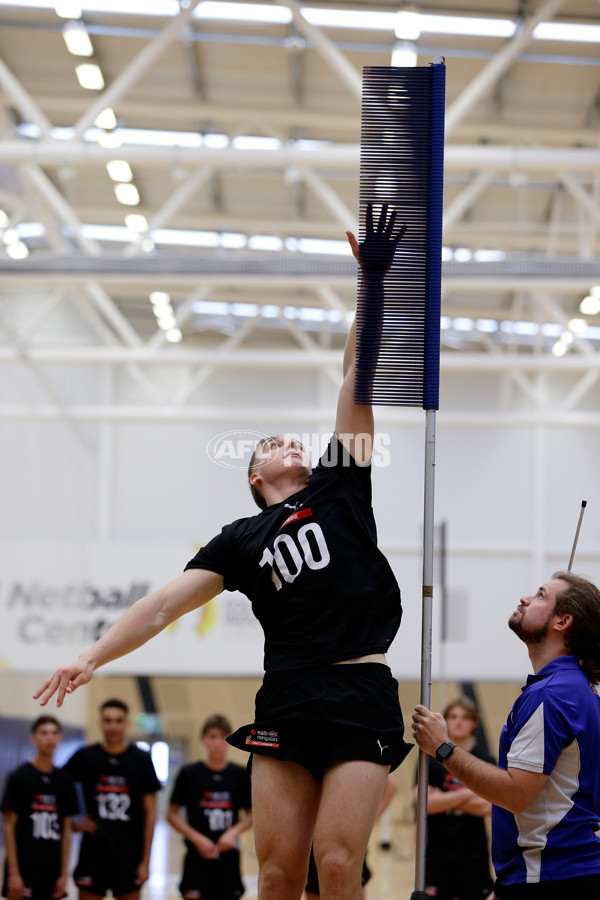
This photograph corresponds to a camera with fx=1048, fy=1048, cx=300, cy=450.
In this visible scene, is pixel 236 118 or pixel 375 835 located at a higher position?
pixel 236 118

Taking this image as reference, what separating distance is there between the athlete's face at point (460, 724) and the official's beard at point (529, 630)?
3.14m

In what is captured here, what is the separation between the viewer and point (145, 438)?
1599cm

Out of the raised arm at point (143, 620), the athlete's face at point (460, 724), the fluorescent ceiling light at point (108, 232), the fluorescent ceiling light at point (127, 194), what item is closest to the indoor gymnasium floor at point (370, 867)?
the athlete's face at point (460, 724)

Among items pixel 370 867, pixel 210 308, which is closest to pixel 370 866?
pixel 370 867

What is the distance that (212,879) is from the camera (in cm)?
622

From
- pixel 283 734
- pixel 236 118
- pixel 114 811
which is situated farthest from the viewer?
pixel 236 118

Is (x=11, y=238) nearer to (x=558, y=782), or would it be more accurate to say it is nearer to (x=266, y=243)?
(x=266, y=243)

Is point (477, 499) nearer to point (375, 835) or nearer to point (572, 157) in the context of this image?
point (375, 835)

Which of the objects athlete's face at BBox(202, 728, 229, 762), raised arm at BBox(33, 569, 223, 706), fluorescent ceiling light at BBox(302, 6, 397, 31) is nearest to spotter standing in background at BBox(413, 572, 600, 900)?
raised arm at BBox(33, 569, 223, 706)

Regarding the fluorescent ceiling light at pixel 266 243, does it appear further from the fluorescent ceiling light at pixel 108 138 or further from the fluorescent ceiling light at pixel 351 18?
the fluorescent ceiling light at pixel 351 18

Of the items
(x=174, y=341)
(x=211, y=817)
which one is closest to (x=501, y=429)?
(x=174, y=341)

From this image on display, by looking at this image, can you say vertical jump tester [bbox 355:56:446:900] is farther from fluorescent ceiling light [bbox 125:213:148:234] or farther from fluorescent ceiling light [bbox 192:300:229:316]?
fluorescent ceiling light [bbox 192:300:229:316]

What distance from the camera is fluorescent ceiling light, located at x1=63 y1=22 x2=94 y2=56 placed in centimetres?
932

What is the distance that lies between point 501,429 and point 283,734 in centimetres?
1415
